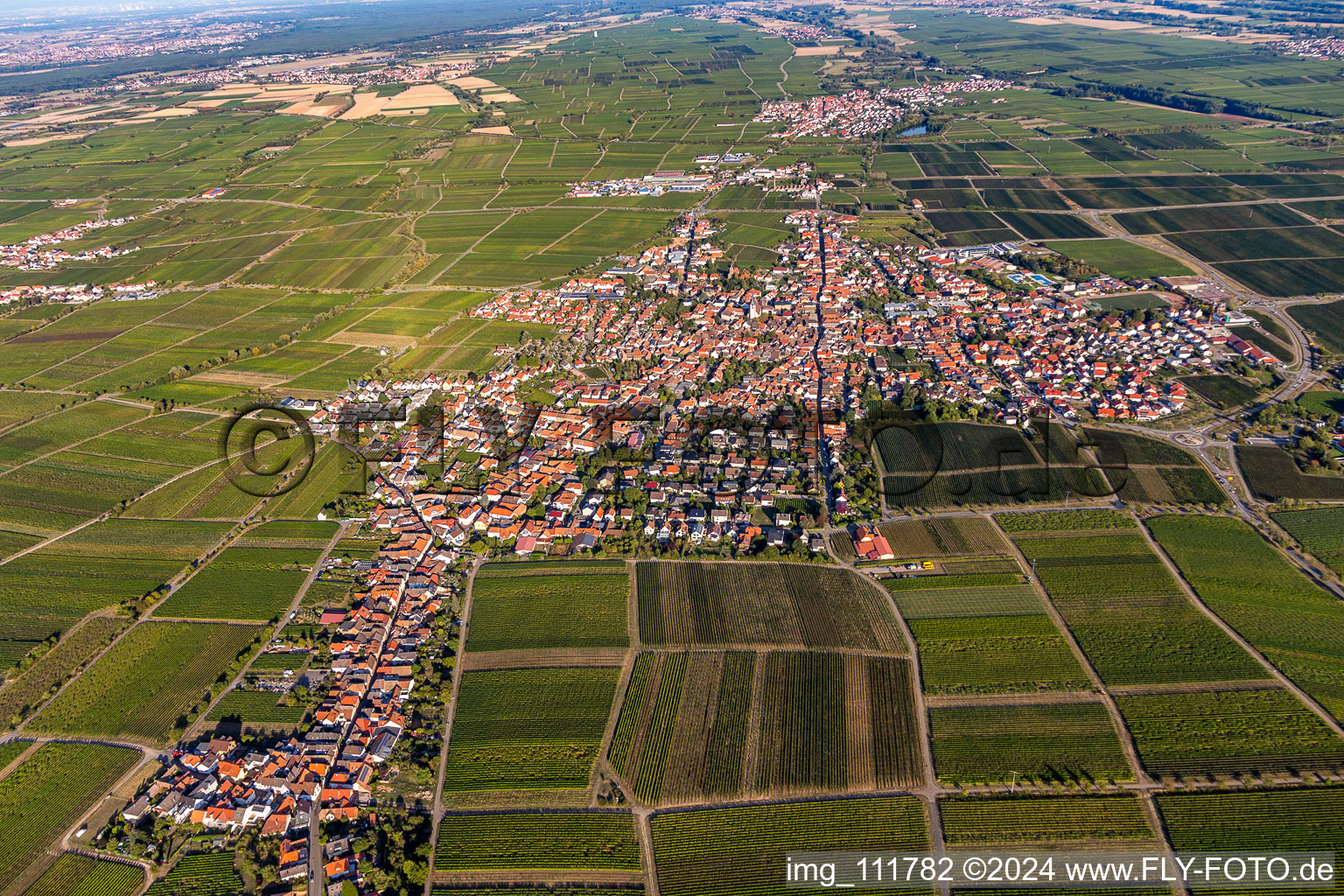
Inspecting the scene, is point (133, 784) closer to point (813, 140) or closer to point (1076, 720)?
point (1076, 720)

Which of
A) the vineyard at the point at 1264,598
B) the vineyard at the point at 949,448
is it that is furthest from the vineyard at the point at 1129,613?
the vineyard at the point at 949,448

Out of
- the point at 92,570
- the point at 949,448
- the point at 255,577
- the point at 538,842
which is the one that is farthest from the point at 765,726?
the point at 92,570

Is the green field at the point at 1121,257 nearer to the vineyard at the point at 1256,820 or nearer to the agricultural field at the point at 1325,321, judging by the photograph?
the agricultural field at the point at 1325,321

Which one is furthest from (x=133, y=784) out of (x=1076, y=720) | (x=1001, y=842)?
(x=1076, y=720)

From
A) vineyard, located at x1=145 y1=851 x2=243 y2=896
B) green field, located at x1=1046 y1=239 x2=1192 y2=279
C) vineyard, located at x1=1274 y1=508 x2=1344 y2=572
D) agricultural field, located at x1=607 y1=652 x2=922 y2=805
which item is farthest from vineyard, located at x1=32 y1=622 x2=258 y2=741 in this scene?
green field, located at x1=1046 y1=239 x2=1192 y2=279

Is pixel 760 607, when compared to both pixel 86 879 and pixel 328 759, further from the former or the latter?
pixel 86 879

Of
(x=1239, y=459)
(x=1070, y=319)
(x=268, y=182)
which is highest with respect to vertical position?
(x=268, y=182)
